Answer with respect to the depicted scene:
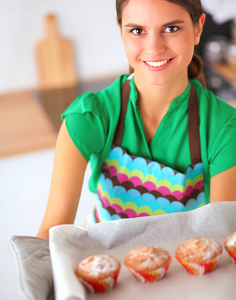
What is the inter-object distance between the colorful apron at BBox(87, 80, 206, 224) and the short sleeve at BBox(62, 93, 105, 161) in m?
0.06

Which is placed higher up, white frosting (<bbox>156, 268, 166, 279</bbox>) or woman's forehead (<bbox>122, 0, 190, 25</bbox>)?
woman's forehead (<bbox>122, 0, 190, 25</bbox>)

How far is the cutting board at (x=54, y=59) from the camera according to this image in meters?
2.21

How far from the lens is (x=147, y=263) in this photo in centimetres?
68

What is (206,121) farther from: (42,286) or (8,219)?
(8,219)

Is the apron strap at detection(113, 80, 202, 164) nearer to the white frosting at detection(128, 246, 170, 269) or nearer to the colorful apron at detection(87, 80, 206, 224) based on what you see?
the colorful apron at detection(87, 80, 206, 224)

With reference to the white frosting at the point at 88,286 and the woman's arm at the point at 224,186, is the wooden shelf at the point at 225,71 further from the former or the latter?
the white frosting at the point at 88,286

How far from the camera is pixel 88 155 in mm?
1011

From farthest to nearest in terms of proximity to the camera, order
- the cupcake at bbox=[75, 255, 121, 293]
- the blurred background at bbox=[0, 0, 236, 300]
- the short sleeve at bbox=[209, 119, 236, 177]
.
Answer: the blurred background at bbox=[0, 0, 236, 300] < the short sleeve at bbox=[209, 119, 236, 177] < the cupcake at bbox=[75, 255, 121, 293]

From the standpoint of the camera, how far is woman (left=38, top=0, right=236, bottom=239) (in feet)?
3.11

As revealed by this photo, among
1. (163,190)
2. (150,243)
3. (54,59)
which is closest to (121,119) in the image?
(163,190)

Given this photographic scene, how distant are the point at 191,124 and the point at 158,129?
0.08 metres

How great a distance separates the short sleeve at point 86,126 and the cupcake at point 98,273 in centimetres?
35

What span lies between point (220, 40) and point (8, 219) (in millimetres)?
1657

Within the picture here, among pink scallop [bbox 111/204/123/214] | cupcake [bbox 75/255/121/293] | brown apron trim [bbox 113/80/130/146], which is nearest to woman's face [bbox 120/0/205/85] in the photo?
brown apron trim [bbox 113/80/130/146]
